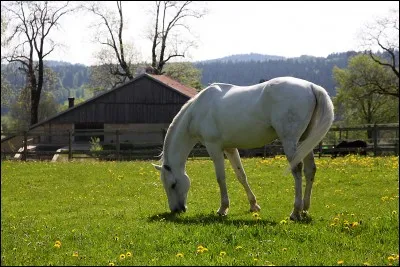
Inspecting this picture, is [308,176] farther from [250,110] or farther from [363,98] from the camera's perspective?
[363,98]

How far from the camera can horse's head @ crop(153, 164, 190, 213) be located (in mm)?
9172

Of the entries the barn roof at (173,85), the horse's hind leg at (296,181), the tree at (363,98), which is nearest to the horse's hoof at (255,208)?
the horse's hind leg at (296,181)

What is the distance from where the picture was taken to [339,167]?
53.1 ft

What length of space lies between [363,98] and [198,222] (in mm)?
51905

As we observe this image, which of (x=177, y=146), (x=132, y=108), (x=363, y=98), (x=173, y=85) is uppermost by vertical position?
(x=173, y=85)

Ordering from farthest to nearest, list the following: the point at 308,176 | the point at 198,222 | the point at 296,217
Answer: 1. the point at 308,176
2. the point at 198,222
3. the point at 296,217

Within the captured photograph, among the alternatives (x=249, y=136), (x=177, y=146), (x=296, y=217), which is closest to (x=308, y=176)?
(x=296, y=217)

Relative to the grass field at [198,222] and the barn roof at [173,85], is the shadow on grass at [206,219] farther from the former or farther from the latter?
the barn roof at [173,85]

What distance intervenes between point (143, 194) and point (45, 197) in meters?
2.50

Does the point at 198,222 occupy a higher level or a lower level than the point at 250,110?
A: lower

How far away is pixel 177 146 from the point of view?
9.41 metres

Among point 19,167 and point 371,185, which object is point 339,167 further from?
point 19,167

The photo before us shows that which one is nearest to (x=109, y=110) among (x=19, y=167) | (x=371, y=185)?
(x=19, y=167)

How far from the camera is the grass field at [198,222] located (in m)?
5.12
